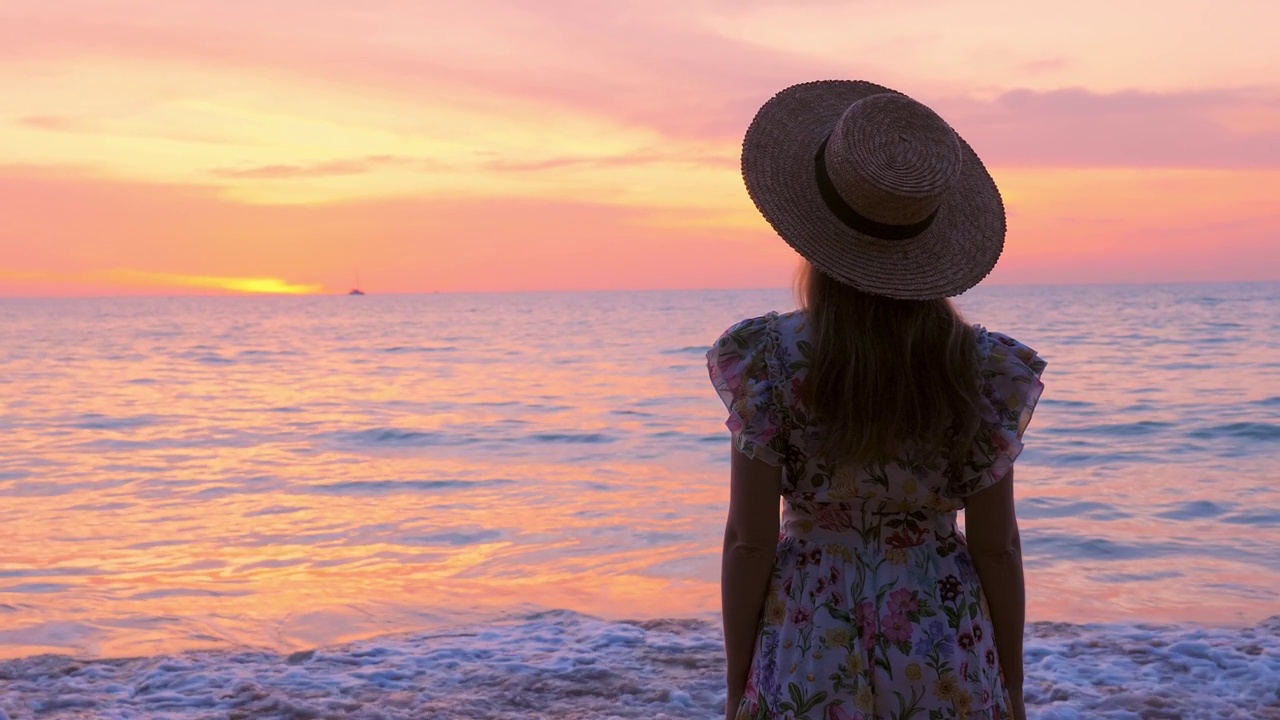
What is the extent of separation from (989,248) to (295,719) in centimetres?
379

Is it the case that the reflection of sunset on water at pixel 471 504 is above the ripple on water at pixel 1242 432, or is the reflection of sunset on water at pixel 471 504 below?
below

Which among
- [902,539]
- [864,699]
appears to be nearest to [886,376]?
[902,539]

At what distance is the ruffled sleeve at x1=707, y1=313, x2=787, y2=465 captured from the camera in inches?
74.7

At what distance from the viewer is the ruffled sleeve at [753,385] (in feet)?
6.23

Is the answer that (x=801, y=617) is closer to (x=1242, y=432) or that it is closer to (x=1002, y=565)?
(x=1002, y=565)

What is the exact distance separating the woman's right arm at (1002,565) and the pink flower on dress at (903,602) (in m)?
0.14

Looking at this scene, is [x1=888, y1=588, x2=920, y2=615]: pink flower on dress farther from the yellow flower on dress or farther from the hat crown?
the hat crown

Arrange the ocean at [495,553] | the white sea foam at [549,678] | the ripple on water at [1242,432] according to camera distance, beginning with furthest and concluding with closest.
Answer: the ripple on water at [1242,432], the ocean at [495,553], the white sea foam at [549,678]

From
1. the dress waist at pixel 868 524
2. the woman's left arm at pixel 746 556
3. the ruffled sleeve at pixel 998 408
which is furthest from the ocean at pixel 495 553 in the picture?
the ruffled sleeve at pixel 998 408

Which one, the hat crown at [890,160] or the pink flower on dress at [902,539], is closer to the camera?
the hat crown at [890,160]

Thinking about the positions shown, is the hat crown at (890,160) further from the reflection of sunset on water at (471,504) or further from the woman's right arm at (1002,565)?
the reflection of sunset on water at (471,504)

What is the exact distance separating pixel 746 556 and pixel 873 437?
32 cm

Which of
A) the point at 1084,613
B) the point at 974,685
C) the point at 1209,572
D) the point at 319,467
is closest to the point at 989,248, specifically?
the point at 974,685

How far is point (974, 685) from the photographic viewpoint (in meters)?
2.00
